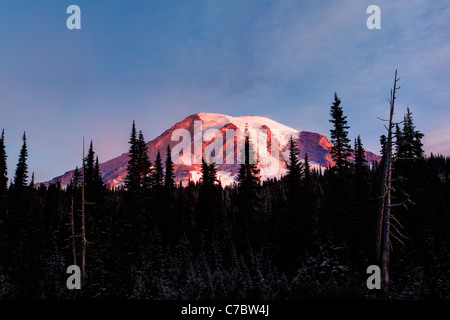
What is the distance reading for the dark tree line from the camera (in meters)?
20.5

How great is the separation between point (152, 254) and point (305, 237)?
21.2 meters

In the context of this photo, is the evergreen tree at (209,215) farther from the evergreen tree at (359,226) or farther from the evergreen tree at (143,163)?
the evergreen tree at (359,226)

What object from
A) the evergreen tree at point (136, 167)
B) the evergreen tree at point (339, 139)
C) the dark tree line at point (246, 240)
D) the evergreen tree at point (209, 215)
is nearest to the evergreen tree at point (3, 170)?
the dark tree line at point (246, 240)

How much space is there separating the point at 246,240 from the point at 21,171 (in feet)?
136

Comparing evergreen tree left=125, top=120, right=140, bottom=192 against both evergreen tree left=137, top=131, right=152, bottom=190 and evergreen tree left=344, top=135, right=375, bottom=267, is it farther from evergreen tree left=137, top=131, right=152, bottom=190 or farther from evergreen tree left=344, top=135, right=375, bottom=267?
evergreen tree left=344, top=135, right=375, bottom=267

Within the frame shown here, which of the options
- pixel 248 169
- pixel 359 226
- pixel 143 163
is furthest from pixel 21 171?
pixel 359 226

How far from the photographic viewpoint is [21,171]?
2217 inches

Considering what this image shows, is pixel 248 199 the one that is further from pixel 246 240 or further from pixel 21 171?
pixel 21 171

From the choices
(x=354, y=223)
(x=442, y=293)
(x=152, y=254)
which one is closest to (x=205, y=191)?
(x=152, y=254)

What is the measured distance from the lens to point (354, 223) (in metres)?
26.2

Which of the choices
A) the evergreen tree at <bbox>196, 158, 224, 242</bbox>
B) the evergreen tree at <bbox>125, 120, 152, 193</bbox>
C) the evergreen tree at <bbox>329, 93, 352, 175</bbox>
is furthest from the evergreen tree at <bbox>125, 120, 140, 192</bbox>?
the evergreen tree at <bbox>329, 93, 352, 175</bbox>

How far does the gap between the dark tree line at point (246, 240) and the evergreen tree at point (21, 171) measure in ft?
0.59

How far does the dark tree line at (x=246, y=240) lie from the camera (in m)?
20.5

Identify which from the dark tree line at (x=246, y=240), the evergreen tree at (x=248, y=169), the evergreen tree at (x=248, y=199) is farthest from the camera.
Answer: the evergreen tree at (x=248, y=169)
